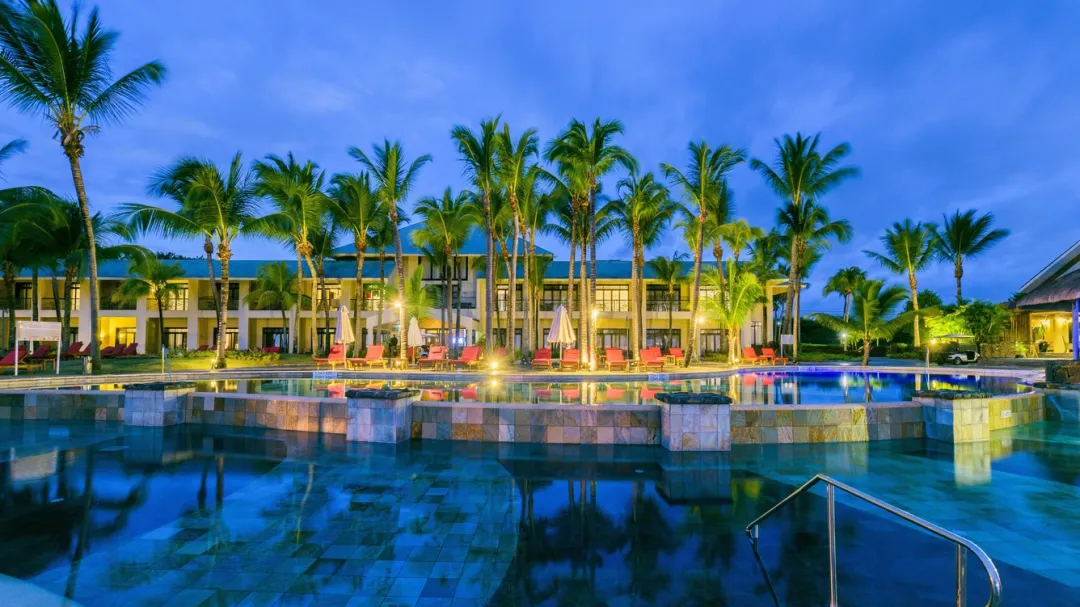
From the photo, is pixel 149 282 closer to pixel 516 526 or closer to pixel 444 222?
pixel 444 222

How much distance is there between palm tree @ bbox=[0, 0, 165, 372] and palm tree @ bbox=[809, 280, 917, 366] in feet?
87.2

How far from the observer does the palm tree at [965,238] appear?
28438mm

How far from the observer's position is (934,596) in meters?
3.13

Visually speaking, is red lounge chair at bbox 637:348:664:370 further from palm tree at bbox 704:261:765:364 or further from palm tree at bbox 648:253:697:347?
palm tree at bbox 648:253:697:347

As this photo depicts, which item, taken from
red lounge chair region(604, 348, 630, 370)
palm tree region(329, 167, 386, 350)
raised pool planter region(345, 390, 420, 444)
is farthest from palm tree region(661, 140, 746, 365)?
raised pool planter region(345, 390, 420, 444)

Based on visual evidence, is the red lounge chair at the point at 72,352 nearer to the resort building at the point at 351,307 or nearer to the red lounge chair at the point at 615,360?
the resort building at the point at 351,307

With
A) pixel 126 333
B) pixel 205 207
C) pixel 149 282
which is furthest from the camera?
pixel 126 333

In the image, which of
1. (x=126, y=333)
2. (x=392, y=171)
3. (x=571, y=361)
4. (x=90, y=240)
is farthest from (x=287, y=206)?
(x=126, y=333)

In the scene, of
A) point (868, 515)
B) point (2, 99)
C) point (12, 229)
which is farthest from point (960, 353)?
point (12, 229)

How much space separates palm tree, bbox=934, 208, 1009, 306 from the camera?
28.4 metres

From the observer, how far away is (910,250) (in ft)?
95.1

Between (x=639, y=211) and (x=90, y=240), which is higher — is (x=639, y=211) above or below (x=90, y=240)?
above

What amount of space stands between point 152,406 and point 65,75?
1163 cm

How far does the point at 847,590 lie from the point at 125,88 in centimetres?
1960
